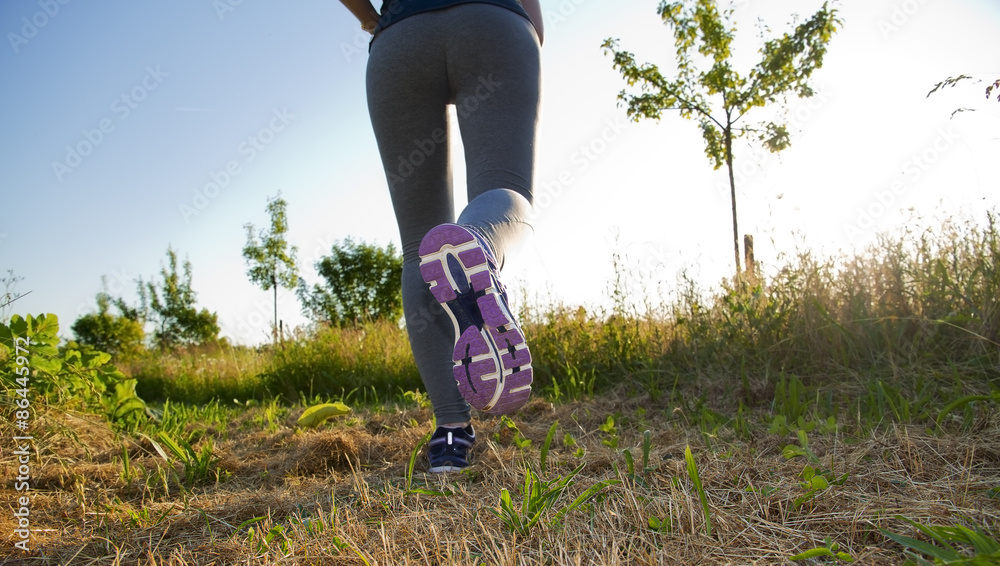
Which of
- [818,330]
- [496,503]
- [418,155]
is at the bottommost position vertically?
[496,503]

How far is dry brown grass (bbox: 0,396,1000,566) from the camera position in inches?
37.3

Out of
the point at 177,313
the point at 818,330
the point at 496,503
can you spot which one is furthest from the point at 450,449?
the point at 177,313

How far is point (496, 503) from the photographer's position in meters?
1.21

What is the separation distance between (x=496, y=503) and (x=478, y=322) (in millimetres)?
380

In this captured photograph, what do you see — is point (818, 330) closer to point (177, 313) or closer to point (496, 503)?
point (496, 503)

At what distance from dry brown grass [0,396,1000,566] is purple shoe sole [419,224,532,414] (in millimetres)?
240

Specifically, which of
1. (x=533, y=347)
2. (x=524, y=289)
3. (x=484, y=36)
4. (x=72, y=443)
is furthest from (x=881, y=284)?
(x=72, y=443)

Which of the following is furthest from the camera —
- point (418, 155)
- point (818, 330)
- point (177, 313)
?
point (177, 313)

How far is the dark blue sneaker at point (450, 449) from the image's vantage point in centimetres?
164

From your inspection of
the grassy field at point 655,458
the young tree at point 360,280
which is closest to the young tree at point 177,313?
the young tree at point 360,280

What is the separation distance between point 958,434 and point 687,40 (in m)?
8.61

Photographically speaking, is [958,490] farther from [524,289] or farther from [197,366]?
[197,366]

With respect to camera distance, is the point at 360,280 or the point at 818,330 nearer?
the point at 818,330

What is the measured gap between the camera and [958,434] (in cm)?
157
